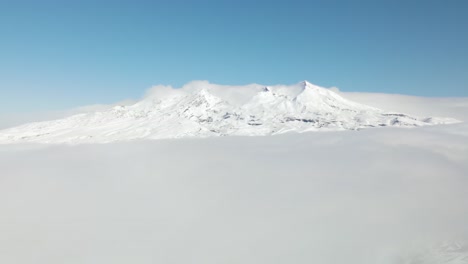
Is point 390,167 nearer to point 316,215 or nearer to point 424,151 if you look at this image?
point 424,151

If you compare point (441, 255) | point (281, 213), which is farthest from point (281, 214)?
point (441, 255)

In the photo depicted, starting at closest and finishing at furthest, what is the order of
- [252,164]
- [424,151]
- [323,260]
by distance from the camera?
[323,260]
[424,151]
[252,164]

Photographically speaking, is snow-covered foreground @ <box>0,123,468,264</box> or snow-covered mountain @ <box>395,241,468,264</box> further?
snow-covered foreground @ <box>0,123,468,264</box>

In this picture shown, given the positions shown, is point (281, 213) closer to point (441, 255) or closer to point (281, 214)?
point (281, 214)

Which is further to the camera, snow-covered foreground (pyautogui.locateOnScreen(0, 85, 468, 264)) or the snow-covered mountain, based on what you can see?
snow-covered foreground (pyautogui.locateOnScreen(0, 85, 468, 264))

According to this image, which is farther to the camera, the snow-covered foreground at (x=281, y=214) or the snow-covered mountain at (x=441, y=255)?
the snow-covered foreground at (x=281, y=214)

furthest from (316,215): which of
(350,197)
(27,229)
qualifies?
(27,229)

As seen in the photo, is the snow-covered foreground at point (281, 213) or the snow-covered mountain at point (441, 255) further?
the snow-covered foreground at point (281, 213)

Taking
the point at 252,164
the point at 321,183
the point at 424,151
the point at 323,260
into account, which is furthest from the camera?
the point at 252,164
